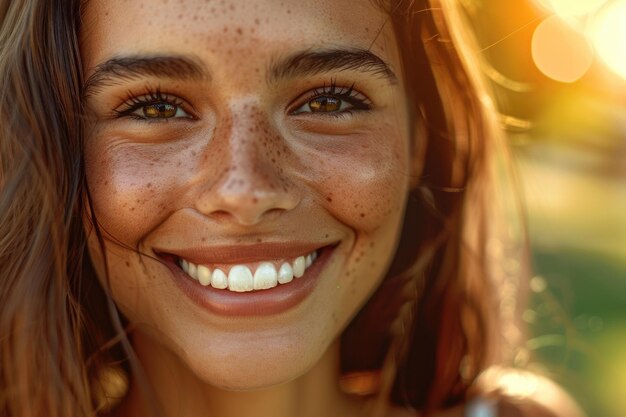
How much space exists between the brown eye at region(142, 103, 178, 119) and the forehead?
0.10 m

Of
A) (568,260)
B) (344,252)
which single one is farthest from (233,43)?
(568,260)

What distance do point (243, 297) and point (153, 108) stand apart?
13.7 inches

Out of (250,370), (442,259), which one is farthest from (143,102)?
(442,259)

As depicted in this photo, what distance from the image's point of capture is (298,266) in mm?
1532

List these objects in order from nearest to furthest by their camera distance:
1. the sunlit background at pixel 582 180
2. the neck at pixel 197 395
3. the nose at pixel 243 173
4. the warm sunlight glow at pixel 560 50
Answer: the nose at pixel 243 173
the neck at pixel 197 395
the warm sunlight glow at pixel 560 50
the sunlit background at pixel 582 180

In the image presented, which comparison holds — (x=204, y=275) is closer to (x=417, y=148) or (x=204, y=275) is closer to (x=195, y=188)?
(x=195, y=188)

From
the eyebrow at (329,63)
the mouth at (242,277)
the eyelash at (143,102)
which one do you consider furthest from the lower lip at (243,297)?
the eyebrow at (329,63)

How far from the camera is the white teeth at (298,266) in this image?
60.1 inches

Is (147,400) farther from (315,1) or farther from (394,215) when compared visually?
(315,1)

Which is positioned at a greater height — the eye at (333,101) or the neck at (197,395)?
the eye at (333,101)

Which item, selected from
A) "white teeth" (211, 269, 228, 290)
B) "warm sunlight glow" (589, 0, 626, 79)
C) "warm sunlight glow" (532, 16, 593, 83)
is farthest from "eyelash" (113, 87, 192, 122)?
"warm sunlight glow" (589, 0, 626, 79)

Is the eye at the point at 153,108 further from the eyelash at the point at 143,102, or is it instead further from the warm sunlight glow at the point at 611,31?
the warm sunlight glow at the point at 611,31

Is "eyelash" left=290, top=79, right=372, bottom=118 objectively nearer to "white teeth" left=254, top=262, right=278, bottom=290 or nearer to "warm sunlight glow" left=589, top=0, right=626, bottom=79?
"white teeth" left=254, top=262, right=278, bottom=290

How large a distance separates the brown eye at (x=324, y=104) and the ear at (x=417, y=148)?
0.25m
